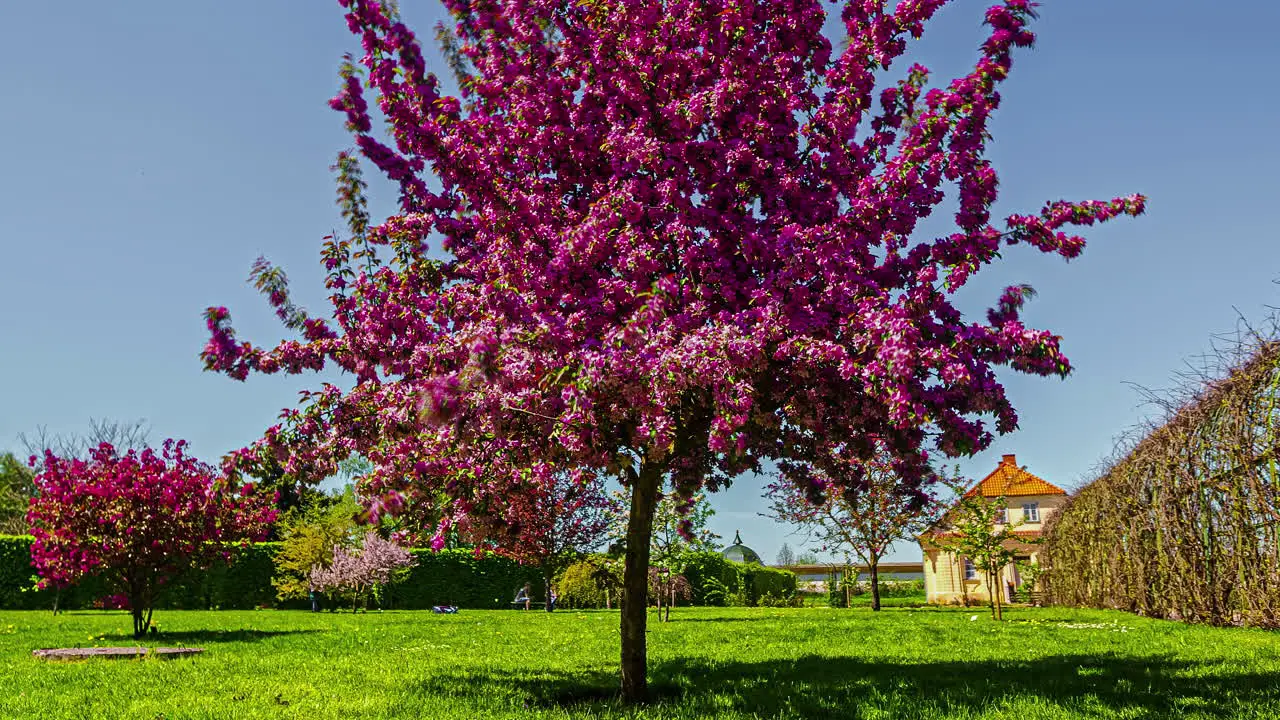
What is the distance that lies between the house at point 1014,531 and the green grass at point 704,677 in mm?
30966

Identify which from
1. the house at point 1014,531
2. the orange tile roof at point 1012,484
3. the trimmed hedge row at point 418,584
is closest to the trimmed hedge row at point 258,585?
the trimmed hedge row at point 418,584

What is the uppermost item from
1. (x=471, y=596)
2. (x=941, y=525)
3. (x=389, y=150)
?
(x=389, y=150)

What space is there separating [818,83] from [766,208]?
1.46 m

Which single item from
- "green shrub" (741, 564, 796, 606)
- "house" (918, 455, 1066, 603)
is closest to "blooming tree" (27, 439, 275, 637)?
"green shrub" (741, 564, 796, 606)

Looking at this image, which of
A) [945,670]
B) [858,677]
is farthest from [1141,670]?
[858,677]

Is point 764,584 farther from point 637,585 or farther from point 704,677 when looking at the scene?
point 637,585

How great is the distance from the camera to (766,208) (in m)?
7.51

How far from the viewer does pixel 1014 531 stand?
146 ft

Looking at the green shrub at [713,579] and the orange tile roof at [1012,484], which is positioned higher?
the orange tile roof at [1012,484]

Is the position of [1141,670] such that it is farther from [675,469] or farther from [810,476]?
[675,469]

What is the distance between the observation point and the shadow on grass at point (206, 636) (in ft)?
47.4

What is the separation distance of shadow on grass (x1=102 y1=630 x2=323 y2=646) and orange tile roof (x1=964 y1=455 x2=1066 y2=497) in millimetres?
42337

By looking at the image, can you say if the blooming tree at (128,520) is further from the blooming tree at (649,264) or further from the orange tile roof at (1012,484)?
the orange tile roof at (1012,484)

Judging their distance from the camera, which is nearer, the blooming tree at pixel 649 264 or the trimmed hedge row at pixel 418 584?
the blooming tree at pixel 649 264
